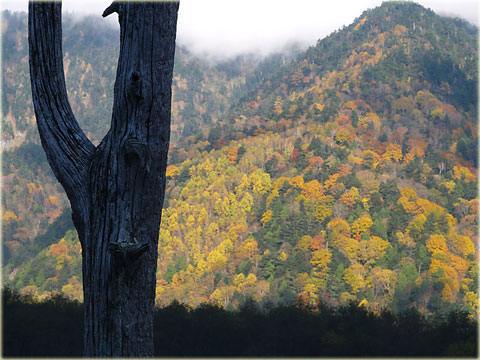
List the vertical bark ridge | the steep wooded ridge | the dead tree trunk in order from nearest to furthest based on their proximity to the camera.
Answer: the dead tree trunk, the vertical bark ridge, the steep wooded ridge

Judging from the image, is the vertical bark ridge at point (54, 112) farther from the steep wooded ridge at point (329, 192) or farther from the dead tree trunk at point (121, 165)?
the steep wooded ridge at point (329, 192)

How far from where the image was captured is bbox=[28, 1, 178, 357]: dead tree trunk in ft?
6.63

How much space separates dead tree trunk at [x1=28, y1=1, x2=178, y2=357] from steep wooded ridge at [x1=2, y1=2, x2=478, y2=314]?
20.0m

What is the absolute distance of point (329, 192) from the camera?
44219 millimetres

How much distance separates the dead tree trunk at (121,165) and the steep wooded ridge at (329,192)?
20.0m

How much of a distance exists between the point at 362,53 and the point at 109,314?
8459 cm

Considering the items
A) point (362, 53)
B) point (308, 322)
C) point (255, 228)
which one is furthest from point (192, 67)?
point (308, 322)

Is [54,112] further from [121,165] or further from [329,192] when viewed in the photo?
[329,192]

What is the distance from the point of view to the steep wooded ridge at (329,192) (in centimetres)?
3506

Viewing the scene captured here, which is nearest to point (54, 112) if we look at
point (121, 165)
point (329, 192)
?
point (121, 165)

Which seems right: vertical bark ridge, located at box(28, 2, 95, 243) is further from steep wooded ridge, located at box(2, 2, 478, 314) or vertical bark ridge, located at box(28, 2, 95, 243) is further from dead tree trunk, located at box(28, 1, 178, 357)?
steep wooded ridge, located at box(2, 2, 478, 314)

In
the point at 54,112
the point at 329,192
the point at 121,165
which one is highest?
the point at 329,192

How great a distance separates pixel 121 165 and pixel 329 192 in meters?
43.1

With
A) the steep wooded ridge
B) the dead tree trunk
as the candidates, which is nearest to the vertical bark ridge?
the dead tree trunk
